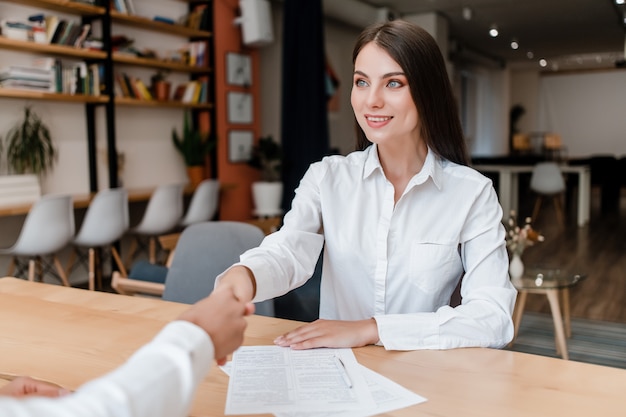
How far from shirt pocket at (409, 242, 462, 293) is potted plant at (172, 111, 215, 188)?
463cm

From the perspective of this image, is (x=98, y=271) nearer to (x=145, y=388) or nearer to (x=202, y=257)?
(x=202, y=257)

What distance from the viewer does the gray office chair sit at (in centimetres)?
206

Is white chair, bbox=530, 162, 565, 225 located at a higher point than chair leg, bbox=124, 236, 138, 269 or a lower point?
higher

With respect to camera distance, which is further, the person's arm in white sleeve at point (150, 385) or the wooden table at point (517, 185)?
the wooden table at point (517, 185)

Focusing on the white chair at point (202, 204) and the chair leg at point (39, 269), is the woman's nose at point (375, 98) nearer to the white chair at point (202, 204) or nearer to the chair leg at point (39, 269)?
the chair leg at point (39, 269)

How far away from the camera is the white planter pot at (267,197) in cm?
634

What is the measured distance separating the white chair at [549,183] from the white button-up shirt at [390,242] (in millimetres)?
6688

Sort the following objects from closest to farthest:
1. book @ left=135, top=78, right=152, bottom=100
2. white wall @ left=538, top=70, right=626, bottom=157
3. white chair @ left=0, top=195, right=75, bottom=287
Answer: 1. white chair @ left=0, top=195, right=75, bottom=287
2. book @ left=135, top=78, right=152, bottom=100
3. white wall @ left=538, top=70, right=626, bottom=157

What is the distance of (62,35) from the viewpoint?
4.65 meters

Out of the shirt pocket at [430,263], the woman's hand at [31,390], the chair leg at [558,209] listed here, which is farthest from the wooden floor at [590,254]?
the woman's hand at [31,390]

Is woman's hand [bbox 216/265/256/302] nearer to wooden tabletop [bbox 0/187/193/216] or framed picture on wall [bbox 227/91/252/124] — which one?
wooden tabletop [bbox 0/187/193/216]

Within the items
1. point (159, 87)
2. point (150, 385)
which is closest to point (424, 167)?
point (150, 385)

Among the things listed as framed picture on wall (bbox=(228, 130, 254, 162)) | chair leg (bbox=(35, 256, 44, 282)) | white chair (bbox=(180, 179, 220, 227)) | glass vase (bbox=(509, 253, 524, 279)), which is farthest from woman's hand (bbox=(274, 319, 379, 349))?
framed picture on wall (bbox=(228, 130, 254, 162))

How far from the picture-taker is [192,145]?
592 cm
